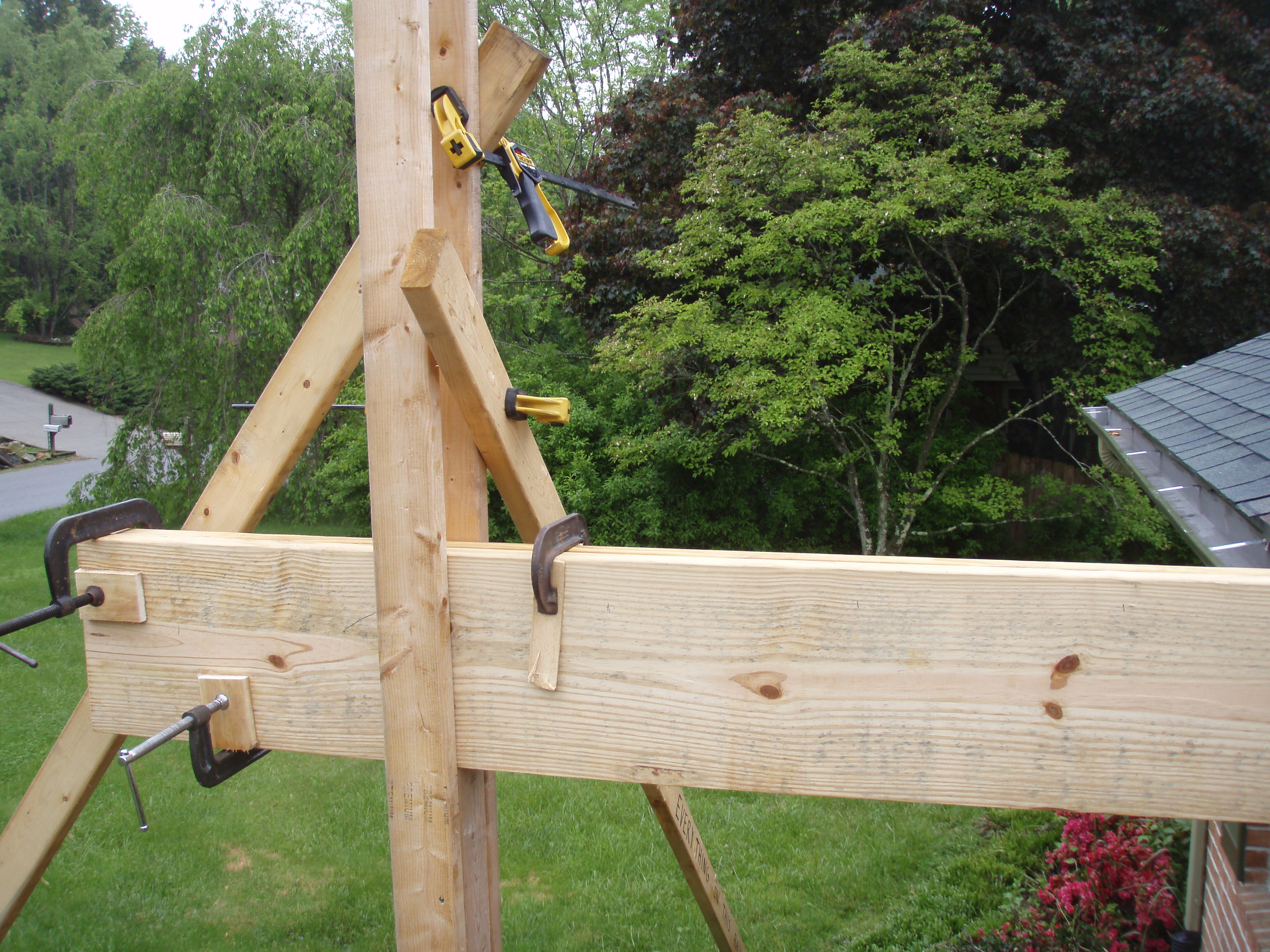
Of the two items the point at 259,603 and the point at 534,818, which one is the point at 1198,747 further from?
the point at 534,818

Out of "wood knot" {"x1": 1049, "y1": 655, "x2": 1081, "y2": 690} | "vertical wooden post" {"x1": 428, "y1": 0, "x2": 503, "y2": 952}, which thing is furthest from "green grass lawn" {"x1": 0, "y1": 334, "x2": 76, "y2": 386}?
"wood knot" {"x1": 1049, "y1": 655, "x2": 1081, "y2": 690}

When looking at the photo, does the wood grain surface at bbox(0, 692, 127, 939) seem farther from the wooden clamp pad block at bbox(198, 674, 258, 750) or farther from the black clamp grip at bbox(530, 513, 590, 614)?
the black clamp grip at bbox(530, 513, 590, 614)

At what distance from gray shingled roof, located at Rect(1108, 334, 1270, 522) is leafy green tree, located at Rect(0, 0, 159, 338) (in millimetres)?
33028

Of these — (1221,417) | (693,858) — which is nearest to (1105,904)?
(1221,417)

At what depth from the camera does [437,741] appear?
3.50 ft

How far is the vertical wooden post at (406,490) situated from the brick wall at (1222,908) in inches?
93.6

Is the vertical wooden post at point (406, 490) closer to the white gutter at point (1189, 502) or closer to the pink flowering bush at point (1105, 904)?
the white gutter at point (1189, 502)

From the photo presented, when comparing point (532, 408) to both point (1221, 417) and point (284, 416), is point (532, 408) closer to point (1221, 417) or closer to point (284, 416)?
point (284, 416)

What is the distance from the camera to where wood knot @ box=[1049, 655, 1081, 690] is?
894 millimetres

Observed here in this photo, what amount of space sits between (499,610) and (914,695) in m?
0.49

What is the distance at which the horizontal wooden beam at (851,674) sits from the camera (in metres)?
0.88

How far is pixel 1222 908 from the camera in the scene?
277cm

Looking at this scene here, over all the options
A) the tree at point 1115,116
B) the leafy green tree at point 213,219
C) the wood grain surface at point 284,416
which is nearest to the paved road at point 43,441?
the leafy green tree at point 213,219

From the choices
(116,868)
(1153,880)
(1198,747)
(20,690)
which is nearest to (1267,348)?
(1153,880)
